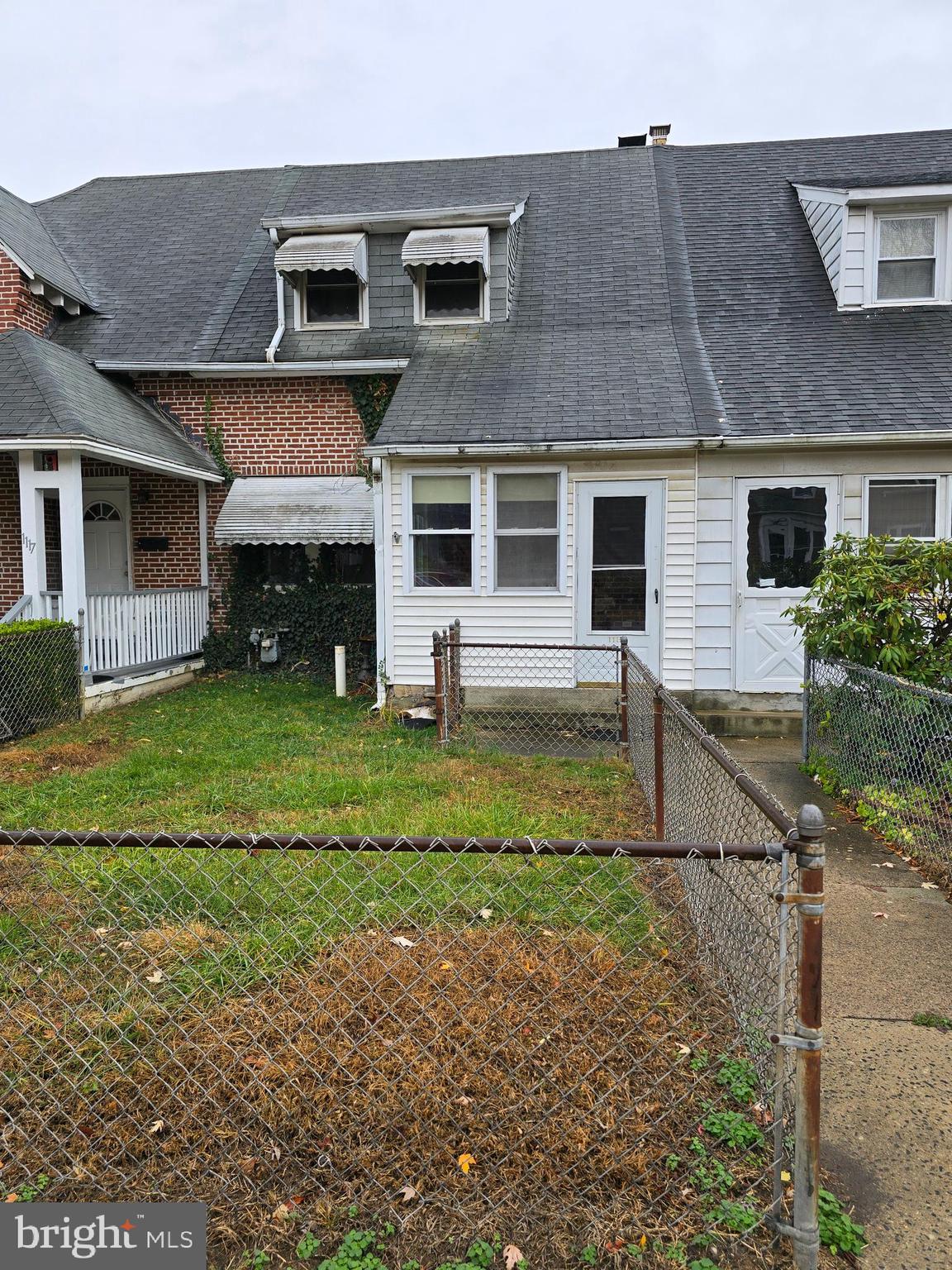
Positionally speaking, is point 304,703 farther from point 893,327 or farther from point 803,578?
point 893,327

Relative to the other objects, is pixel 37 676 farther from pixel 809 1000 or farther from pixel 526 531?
pixel 809 1000

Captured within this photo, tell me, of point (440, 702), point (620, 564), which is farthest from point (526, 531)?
point (440, 702)

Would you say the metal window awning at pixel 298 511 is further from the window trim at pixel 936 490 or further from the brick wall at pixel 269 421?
the window trim at pixel 936 490

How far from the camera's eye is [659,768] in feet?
16.4

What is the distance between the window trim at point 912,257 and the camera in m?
10.6

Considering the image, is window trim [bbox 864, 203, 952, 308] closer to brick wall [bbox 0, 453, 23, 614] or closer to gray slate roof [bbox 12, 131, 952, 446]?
gray slate roof [bbox 12, 131, 952, 446]

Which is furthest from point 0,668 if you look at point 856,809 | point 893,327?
point 893,327

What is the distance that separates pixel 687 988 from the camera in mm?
3422

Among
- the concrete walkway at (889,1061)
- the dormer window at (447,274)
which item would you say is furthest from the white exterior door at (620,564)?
the concrete walkway at (889,1061)

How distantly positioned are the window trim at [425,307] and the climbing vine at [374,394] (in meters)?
1.02

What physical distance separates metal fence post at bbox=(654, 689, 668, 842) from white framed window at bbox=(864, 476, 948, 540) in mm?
5671

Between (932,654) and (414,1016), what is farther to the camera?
(932,654)

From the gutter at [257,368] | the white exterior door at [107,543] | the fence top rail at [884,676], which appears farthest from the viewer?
the white exterior door at [107,543]

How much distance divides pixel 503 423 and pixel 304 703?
13.6 ft
